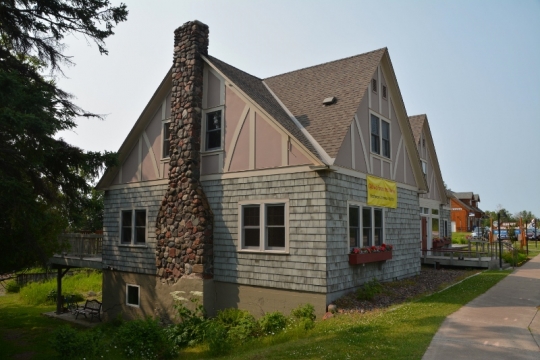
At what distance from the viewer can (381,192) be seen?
15508 mm

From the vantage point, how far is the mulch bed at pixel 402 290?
12.3m

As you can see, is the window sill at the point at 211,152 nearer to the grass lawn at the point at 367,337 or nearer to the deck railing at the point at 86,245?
the grass lawn at the point at 367,337

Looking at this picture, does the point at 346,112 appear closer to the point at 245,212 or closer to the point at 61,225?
the point at 245,212

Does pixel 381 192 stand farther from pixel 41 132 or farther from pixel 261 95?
pixel 41 132

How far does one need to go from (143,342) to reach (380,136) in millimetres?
10101

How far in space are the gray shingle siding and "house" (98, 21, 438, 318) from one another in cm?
7

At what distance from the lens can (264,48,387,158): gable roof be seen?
542 inches

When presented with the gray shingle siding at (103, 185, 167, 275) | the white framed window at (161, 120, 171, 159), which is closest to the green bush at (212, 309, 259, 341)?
the gray shingle siding at (103, 185, 167, 275)

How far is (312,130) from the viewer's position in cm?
1412

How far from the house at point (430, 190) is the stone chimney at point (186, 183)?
15.2 m

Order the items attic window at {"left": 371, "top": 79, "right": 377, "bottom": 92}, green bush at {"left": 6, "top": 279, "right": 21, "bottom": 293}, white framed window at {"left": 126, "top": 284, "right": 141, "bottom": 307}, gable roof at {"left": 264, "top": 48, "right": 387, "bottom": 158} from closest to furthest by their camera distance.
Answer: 1. gable roof at {"left": 264, "top": 48, "right": 387, "bottom": 158}
2. attic window at {"left": 371, "top": 79, "right": 377, "bottom": 92}
3. white framed window at {"left": 126, "top": 284, "right": 141, "bottom": 307}
4. green bush at {"left": 6, "top": 279, "right": 21, "bottom": 293}

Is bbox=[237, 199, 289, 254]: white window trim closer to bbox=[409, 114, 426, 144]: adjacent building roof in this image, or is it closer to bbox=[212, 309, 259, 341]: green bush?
bbox=[212, 309, 259, 341]: green bush

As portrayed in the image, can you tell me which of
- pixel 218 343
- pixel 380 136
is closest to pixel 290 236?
pixel 218 343

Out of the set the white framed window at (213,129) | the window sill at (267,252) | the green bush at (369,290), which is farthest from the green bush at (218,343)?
the white framed window at (213,129)
